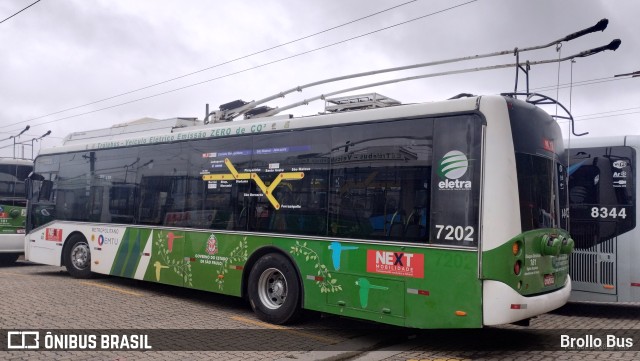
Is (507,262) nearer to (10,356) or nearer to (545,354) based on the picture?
(545,354)

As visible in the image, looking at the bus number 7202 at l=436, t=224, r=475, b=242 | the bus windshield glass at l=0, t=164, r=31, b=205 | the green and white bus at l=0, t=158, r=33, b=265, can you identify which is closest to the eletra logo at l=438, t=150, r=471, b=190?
the bus number 7202 at l=436, t=224, r=475, b=242

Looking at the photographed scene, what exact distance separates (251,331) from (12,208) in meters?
10.9

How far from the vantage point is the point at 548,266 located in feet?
23.1

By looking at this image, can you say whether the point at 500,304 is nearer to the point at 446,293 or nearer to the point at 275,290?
the point at 446,293

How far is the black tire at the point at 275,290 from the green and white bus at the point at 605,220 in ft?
16.9

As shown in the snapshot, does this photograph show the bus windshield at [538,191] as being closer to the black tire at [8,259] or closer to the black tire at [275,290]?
the black tire at [275,290]

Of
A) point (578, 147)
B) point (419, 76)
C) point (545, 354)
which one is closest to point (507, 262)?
point (545, 354)

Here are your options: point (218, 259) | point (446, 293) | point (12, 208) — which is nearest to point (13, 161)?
point (12, 208)

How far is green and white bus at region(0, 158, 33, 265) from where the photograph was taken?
50.6ft

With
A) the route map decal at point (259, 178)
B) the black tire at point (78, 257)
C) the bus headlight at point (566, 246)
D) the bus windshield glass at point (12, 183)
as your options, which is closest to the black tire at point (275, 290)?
the route map decal at point (259, 178)

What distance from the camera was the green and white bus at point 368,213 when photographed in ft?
21.2

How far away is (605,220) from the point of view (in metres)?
9.64

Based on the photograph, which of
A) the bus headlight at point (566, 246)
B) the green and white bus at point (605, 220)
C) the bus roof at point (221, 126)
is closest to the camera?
the bus roof at point (221, 126)

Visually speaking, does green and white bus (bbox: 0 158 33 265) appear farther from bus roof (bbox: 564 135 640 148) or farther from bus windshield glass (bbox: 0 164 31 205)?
bus roof (bbox: 564 135 640 148)
